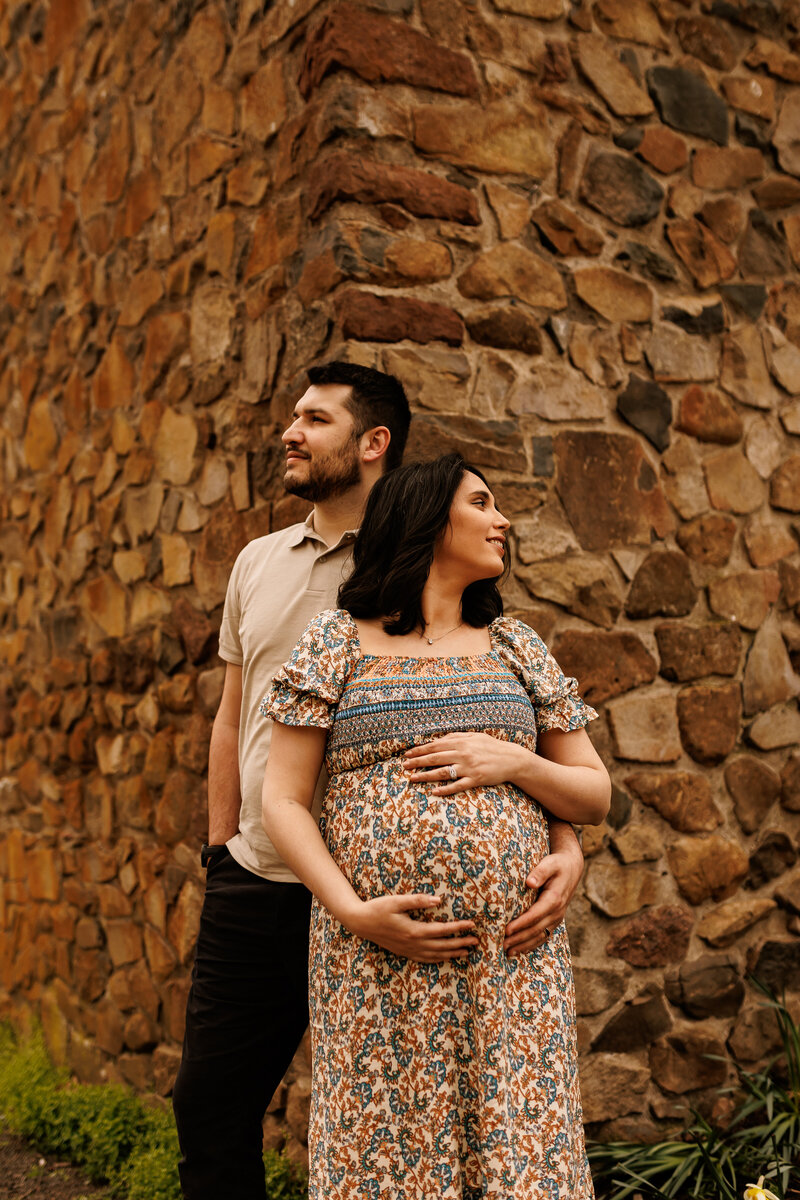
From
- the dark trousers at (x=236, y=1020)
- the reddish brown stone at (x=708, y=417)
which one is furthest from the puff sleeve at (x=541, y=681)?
the reddish brown stone at (x=708, y=417)

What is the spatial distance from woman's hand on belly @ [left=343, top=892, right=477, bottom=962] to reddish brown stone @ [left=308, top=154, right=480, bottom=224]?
182 centimetres

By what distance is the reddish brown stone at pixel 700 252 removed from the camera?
10.4 ft

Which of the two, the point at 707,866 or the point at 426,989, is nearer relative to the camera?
the point at 426,989

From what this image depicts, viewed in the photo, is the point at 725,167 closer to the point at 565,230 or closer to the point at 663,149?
the point at 663,149

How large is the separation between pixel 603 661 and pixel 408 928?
1449 mm

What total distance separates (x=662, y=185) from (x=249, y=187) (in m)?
1.26

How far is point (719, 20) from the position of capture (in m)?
3.34

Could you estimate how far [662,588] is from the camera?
3016 millimetres

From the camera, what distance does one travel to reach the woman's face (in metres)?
1.85

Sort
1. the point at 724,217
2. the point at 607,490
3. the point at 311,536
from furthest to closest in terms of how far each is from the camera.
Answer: the point at 724,217 → the point at 607,490 → the point at 311,536

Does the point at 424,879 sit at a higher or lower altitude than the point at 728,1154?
higher

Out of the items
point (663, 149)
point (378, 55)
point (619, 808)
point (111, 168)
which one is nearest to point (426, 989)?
point (619, 808)

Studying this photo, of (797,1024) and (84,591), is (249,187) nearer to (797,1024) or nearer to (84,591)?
(84,591)

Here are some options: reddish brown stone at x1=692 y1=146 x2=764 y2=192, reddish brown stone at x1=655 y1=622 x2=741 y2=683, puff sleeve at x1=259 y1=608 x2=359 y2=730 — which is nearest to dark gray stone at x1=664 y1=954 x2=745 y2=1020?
reddish brown stone at x1=655 y1=622 x2=741 y2=683
